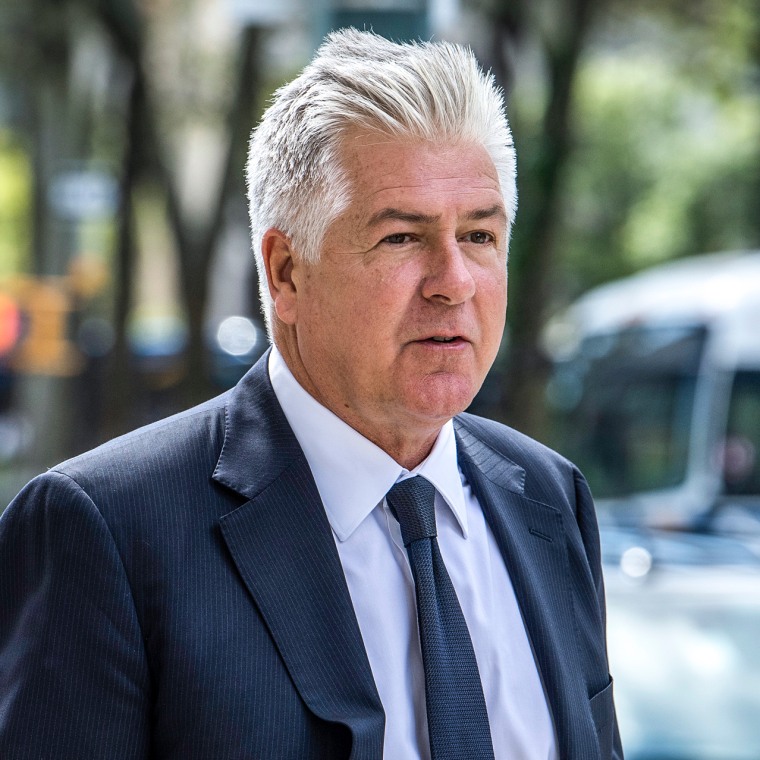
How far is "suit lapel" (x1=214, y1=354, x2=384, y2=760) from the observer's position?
179 cm

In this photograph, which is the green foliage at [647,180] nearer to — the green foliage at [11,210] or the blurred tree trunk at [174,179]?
the green foliage at [11,210]

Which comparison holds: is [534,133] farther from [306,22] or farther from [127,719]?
[127,719]

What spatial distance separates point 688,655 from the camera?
4082 mm

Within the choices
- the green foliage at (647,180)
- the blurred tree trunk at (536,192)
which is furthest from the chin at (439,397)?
the green foliage at (647,180)

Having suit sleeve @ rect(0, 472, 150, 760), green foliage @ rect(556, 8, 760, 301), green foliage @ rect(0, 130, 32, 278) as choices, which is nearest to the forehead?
suit sleeve @ rect(0, 472, 150, 760)

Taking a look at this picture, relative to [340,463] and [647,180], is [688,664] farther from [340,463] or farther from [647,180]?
[647,180]

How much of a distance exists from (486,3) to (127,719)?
8.31 meters

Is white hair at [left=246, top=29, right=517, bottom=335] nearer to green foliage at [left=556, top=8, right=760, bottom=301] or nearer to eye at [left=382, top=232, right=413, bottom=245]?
eye at [left=382, top=232, right=413, bottom=245]

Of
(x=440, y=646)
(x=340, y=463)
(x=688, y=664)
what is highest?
(x=340, y=463)

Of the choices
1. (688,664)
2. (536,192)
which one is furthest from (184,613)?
(536,192)

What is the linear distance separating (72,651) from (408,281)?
0.70 m

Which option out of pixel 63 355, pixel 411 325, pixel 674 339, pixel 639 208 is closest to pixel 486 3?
pixel 674 339

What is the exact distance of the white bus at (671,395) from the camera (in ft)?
35.6

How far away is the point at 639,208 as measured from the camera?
30.1 metres
